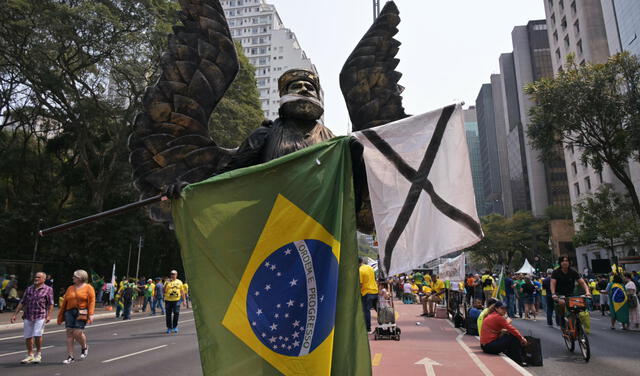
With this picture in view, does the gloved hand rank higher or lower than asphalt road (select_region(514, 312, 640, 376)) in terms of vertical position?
higher

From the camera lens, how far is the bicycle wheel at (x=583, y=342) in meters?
8.11

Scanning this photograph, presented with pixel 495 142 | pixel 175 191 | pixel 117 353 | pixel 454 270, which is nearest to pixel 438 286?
pixel 454 270

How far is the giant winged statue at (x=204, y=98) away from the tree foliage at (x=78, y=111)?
18.9m

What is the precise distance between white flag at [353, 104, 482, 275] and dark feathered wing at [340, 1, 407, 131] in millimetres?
430

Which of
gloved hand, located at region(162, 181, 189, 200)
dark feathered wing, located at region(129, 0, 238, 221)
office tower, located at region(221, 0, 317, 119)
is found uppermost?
office tower, located at region(221, 0, 317, 119)

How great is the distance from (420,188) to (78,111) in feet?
84.1

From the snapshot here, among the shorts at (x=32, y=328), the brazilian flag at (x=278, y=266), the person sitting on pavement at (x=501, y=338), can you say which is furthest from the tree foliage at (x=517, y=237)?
the brazilian flag at (x=278, y=266)

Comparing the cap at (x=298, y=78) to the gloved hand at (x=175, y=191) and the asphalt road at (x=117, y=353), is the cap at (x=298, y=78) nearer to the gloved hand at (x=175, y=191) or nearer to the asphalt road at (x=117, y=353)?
the gloved hand at (x=175, y=191)

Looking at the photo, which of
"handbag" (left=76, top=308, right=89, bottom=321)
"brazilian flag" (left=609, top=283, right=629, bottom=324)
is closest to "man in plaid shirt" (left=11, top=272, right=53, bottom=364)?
"handbag" (left=76, top=308, right=89, bottom=321)

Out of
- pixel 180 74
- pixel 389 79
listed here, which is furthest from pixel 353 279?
pixel 180 74

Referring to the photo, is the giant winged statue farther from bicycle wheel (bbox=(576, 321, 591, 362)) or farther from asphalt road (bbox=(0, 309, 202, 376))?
bicycle wheel (bbox=(576, 321, 591, 362))

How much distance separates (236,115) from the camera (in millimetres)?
25016

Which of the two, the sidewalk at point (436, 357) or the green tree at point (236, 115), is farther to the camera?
the green tree at point (236, 115)

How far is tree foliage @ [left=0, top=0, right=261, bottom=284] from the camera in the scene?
67.3 feet
